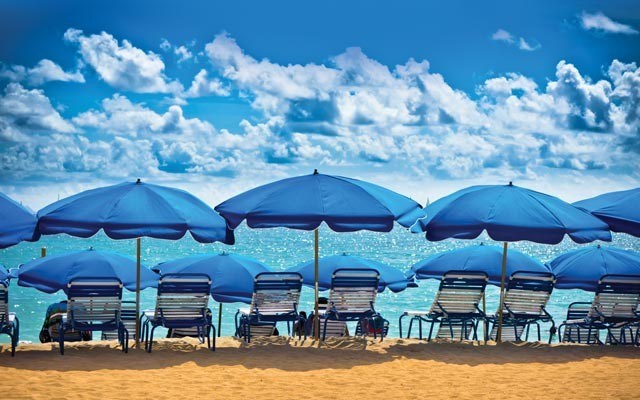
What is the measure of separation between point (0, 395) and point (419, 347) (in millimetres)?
5039

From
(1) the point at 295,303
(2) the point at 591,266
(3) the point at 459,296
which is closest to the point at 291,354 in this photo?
(1) the point at 295,303

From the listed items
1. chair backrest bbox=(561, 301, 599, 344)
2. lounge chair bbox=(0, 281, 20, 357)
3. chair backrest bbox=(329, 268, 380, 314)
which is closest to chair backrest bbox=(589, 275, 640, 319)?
chair backrest bbox=(561, 301, 599, 344)

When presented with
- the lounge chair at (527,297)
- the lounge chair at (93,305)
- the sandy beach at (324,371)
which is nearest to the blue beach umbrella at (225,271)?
the sandy beach at (324,371)

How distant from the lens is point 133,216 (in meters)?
9.67

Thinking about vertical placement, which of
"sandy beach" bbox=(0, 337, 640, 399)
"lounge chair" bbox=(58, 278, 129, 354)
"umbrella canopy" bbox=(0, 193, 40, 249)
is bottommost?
"sandy beach" bbox=(0, 337, 640, 399)

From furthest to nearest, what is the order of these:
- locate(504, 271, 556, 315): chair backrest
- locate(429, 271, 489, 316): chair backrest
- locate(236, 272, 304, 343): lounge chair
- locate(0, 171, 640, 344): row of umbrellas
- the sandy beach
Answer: locate(504, 271, 556, 315): chair backrest
locate(429, 271, 489, 316): chair backrest
locate(236, 272, 304, 343): lounge chair
locate(0, 171, 640, 344): row of umbrellas
the sandy beach

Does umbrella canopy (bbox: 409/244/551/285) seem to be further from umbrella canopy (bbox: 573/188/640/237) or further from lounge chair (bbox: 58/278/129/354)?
lounge chair (bbox: 58/278/129/354)

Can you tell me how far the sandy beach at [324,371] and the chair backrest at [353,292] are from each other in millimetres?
511

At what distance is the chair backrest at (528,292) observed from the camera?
10766 millimetres

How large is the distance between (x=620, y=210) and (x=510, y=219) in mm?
1999

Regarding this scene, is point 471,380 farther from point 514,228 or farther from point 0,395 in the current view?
point 0,395

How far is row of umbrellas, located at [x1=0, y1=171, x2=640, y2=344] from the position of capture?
9641mm

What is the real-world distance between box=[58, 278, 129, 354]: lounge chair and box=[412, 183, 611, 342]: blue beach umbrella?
370 centimetres

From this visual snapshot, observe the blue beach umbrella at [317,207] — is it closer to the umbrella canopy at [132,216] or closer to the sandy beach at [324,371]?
the umbrella canopy at [132,216]
